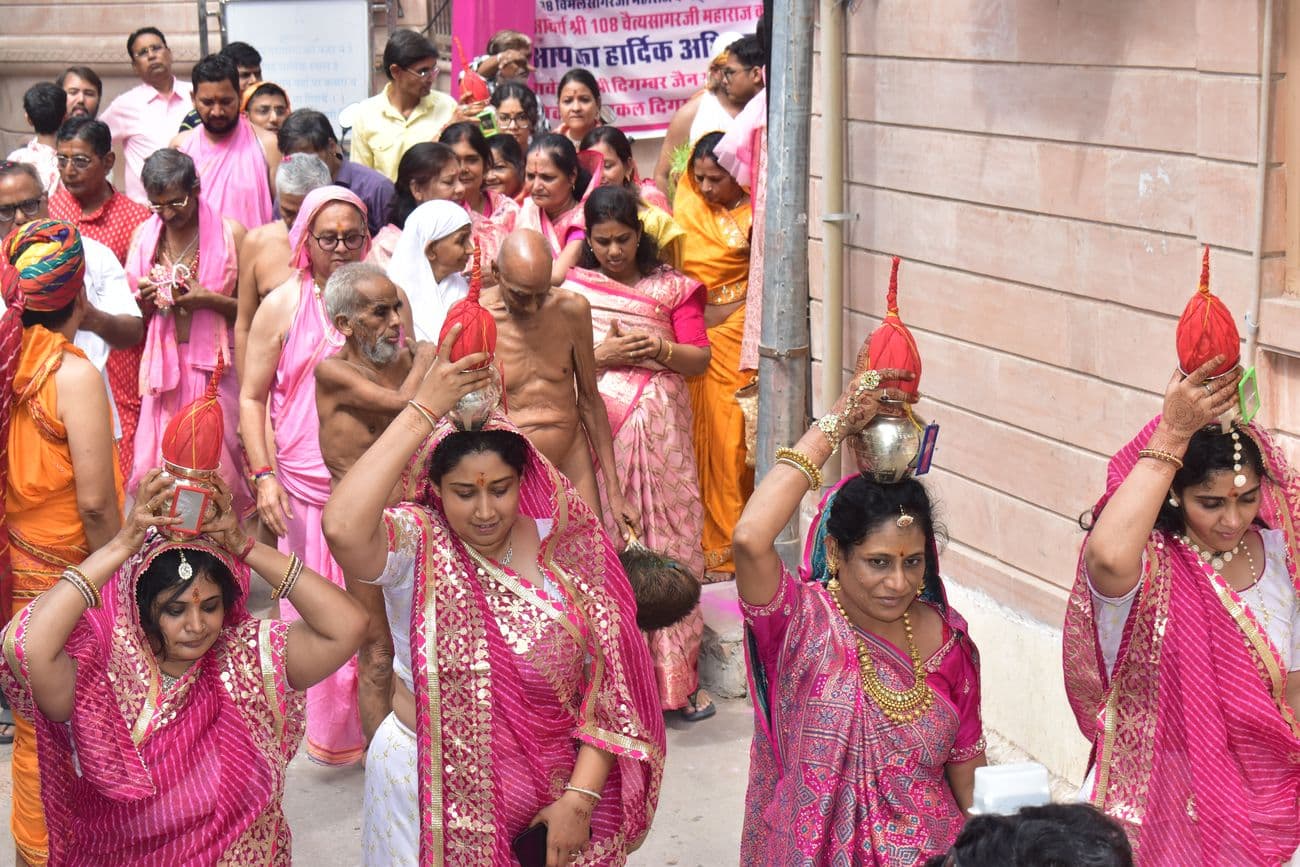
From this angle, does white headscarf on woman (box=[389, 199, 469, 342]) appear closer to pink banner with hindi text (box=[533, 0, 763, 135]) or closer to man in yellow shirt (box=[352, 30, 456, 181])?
man in yellow shirt (box=[352, 30, 456, 181])

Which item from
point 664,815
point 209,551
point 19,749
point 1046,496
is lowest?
point 664,815

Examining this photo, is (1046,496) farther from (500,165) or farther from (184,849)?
(500,165)

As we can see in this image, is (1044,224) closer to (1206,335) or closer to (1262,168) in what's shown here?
(1262,168)

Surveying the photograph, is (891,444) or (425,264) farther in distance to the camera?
(425,264)

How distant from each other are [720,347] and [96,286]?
8.53 feet

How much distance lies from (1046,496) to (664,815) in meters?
1.60

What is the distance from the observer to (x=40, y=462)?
502cm

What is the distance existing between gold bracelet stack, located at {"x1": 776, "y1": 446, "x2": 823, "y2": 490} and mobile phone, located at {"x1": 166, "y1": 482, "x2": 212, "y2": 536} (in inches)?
45.4

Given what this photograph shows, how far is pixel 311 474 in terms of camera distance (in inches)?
243

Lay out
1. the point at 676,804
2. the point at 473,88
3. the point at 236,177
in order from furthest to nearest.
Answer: the point at 473,88, the point at 236,177, the point at 676,804

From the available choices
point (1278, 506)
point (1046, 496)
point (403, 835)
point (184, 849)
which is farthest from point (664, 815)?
point (1278, 506)

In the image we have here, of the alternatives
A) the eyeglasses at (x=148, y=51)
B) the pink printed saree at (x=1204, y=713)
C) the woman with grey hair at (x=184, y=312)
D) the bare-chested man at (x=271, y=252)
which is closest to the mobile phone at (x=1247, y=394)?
the pink printed saree at (x=1204, y=713)

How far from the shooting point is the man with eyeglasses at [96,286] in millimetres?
6492

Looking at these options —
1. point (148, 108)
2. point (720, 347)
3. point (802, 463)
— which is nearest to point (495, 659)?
point (802, 463)
